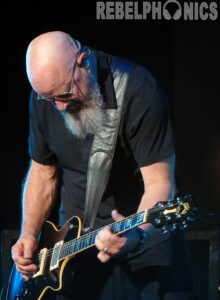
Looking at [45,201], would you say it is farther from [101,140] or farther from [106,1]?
[106,1]

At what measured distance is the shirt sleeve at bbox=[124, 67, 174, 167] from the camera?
2.12 m

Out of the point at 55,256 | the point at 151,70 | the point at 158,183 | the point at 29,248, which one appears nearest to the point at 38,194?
the point at 29,248

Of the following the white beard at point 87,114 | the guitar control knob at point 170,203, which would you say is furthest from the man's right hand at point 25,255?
the guitar control knob at point 170,203

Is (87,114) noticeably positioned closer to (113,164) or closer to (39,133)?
(113,164)

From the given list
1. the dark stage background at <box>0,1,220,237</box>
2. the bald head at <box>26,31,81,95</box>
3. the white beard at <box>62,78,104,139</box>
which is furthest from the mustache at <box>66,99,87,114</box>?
the dark stage background at <box>0,1,220,237</box>

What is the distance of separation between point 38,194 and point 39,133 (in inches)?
14.1

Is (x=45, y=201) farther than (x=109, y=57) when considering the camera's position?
Yes

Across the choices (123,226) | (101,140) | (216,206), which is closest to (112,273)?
(123,226)

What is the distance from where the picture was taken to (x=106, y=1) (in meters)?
3.55

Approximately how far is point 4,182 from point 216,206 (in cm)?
160

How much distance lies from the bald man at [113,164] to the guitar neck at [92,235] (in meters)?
0.05

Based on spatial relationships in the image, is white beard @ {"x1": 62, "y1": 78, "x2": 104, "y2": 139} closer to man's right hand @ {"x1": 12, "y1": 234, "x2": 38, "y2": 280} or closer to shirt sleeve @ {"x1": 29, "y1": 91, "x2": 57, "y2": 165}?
shirt sleeve @ {"x1": 29, "y1": 91, "x2": 57, "y2": 165}

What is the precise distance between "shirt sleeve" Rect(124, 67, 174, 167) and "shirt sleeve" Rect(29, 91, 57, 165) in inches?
19.5

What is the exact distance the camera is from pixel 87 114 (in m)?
2.25
